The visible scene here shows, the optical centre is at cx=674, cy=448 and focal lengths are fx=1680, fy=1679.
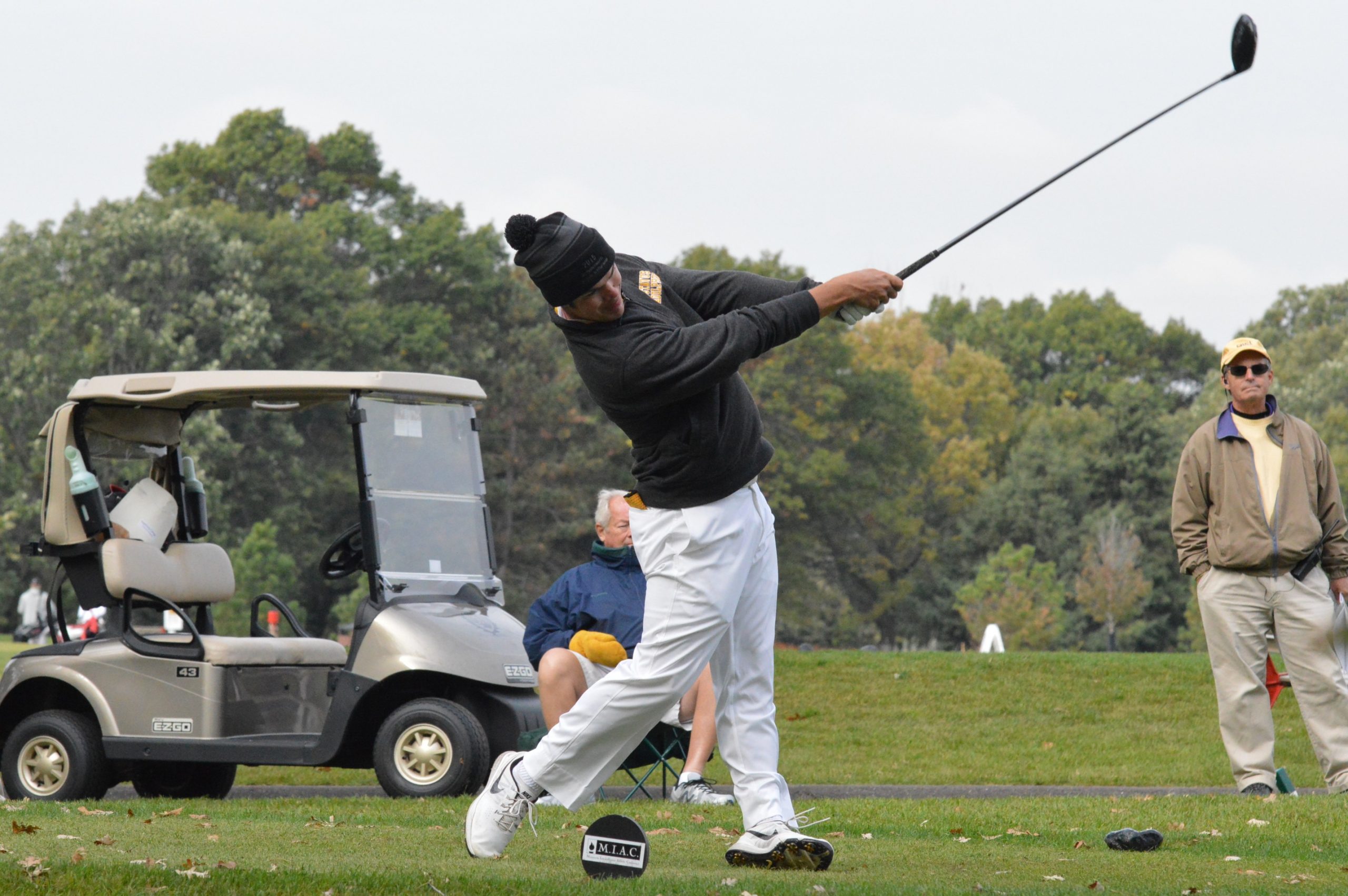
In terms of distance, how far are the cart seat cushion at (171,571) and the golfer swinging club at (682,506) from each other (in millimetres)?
4410

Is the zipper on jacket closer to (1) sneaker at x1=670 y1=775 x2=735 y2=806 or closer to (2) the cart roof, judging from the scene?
(1) sneaker at x1=670 y1=775 x2=735 y2=806

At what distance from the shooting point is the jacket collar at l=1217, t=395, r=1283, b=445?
863 centimetres

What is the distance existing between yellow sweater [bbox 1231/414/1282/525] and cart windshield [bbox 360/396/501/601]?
4.05 metres

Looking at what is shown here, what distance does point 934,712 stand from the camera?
13.8 metres

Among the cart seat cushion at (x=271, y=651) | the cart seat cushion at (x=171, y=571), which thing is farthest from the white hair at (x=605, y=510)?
the cart seat cushion at (x=171, y=571)

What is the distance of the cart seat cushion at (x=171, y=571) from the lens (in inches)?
354

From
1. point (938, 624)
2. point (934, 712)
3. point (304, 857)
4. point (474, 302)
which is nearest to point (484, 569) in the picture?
point (304, 857)

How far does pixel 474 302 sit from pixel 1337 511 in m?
42.3

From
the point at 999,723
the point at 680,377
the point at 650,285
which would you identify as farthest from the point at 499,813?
the point at 999,723

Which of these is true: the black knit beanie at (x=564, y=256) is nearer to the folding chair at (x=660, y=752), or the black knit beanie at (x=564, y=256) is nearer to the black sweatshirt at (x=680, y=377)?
the black sweatshirt at (x=680, y=377)

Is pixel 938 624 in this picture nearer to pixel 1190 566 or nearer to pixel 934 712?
pixel 934 712

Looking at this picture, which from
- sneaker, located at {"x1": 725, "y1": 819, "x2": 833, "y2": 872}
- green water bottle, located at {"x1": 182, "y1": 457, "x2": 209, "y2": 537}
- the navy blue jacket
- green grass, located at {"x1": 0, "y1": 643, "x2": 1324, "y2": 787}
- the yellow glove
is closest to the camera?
sneaker, located at {"x1": 725, "y1": 819, "x2": 833, "y2": 872}

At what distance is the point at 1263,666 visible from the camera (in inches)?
336

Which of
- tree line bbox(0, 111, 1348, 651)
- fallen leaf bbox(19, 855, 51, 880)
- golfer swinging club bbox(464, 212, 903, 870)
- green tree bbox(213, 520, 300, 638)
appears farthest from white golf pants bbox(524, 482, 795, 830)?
tree line bbox(0, 111, 1348, 651)
